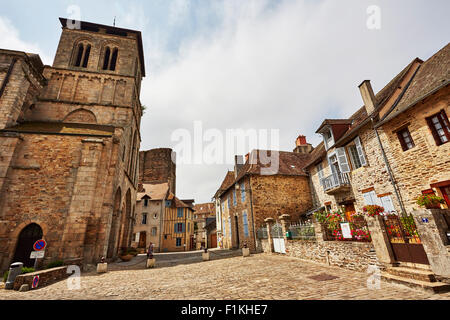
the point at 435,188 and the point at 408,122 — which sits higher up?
the point at 408,122

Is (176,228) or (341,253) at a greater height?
(176,228)

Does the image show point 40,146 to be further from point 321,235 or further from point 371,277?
point 371,277

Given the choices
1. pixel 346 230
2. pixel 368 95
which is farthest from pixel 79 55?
pixel 346 230

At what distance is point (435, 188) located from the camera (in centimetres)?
714

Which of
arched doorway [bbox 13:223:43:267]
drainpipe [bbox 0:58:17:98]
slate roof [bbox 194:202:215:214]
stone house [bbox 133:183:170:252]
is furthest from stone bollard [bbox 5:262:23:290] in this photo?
slate roof [bbox 194:202:215:214]

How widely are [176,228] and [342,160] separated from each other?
21496 mm

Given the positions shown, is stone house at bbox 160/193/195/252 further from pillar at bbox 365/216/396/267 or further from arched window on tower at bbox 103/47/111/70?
pillar at bbox 365/216/396/267

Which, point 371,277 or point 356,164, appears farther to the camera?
point 356,164

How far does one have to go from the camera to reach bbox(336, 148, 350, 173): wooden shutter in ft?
36.2

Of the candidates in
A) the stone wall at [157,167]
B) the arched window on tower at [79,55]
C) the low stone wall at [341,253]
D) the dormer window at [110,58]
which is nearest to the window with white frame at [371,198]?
the low stone wall at [341,253]

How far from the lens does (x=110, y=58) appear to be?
18.1 metres

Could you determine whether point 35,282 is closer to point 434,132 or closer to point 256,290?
point 256,290
